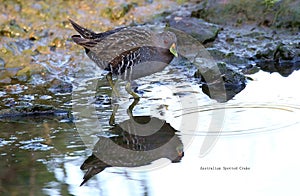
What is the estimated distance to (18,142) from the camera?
5613mm

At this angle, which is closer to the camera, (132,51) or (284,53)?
(132,51)

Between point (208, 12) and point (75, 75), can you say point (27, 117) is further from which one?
point (208, 12)

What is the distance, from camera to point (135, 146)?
17.9 feet

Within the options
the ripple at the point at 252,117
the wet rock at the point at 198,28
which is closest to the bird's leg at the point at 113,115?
the ripple at the point at 252,117

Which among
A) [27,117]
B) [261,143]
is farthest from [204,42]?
[261,143]

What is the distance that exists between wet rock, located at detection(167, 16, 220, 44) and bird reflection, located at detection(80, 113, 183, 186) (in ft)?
10.2

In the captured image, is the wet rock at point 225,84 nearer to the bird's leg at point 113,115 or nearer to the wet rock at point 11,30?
the bird's leg at point 113,115

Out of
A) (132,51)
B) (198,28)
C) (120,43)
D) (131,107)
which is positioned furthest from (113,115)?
(198,28)

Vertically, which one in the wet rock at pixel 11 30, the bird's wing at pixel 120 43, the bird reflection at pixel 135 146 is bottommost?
the bird reflection at pixel 135 146

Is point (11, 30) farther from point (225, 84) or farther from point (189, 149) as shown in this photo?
point (189, 149)

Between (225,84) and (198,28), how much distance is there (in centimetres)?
194

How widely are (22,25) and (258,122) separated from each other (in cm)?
501

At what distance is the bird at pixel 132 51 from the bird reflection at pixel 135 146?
2.61 ft

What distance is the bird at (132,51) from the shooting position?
6848 mm
